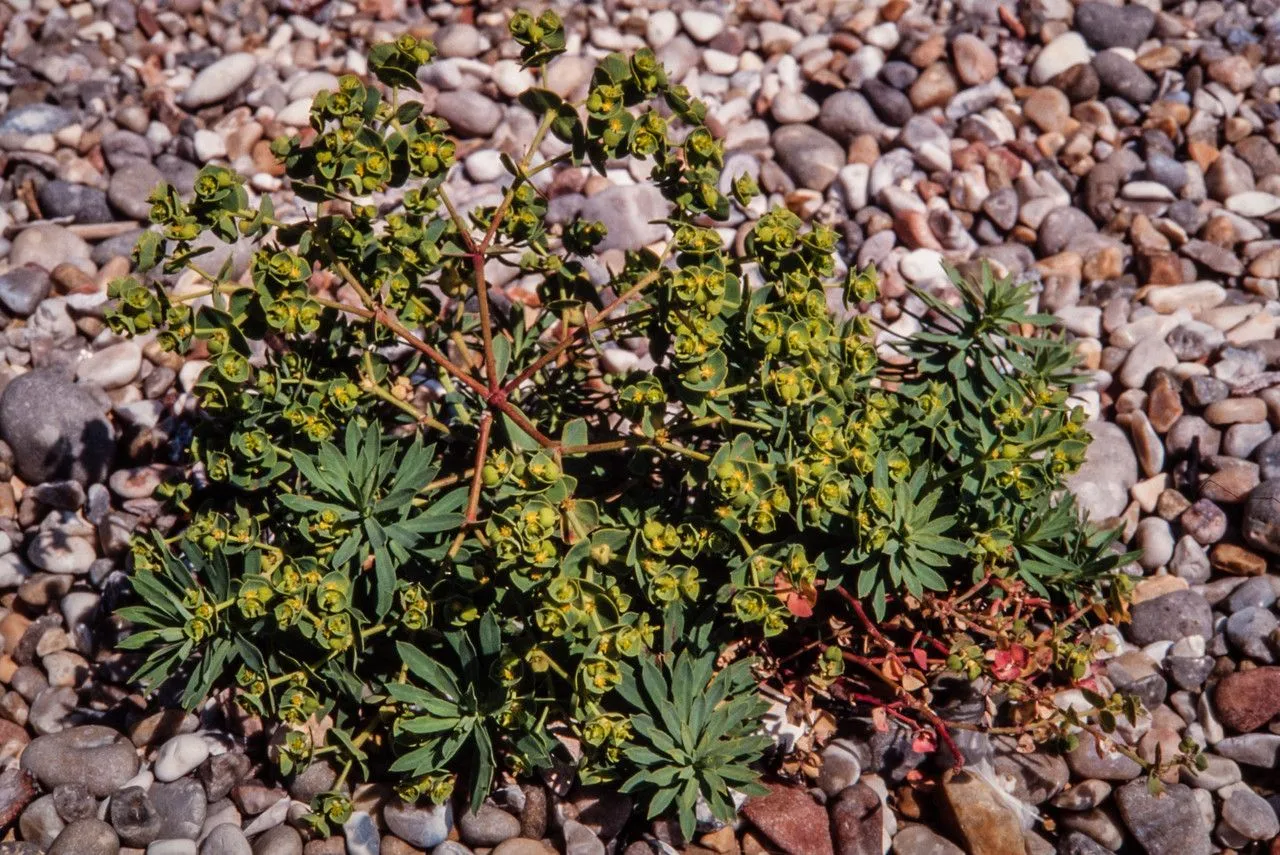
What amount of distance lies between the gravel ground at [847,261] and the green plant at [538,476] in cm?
40

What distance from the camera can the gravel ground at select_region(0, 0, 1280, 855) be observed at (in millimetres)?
2939

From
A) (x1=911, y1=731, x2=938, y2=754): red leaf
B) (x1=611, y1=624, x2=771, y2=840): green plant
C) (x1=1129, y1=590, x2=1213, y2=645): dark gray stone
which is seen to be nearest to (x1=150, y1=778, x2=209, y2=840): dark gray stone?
(x1=611, y1=624, x2=771, y2=840): green plant

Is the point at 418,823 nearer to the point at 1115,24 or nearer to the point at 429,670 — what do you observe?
the point at 429,670

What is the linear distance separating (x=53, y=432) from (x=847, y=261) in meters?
2.65

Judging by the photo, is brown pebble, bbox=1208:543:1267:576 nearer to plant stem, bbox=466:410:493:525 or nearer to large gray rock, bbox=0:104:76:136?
plant stem, bbox=466:410:493:525

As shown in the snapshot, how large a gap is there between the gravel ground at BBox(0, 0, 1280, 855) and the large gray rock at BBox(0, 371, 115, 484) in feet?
0.03

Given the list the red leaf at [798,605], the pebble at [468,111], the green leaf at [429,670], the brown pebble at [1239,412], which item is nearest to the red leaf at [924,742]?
the red leaf at [798,605]

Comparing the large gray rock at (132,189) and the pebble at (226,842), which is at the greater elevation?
the large gray rock at (132,189)

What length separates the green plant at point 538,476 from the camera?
247 centimetres

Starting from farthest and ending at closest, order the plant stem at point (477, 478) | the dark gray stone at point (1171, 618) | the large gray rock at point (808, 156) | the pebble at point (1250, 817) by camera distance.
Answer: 1. the large gray rock at point (808, 156)
2. the dark gray stone at point (1171, 618)
3. the pebble at point (1250, 817)
4. the plant stem at point (477, 478)

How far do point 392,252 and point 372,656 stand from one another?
0.98 meters

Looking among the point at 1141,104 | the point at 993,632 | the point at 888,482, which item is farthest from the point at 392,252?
the point at 1141,104

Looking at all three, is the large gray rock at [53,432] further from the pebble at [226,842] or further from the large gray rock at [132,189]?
the pebble at [226,842]

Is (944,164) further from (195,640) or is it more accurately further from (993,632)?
(195,640)
